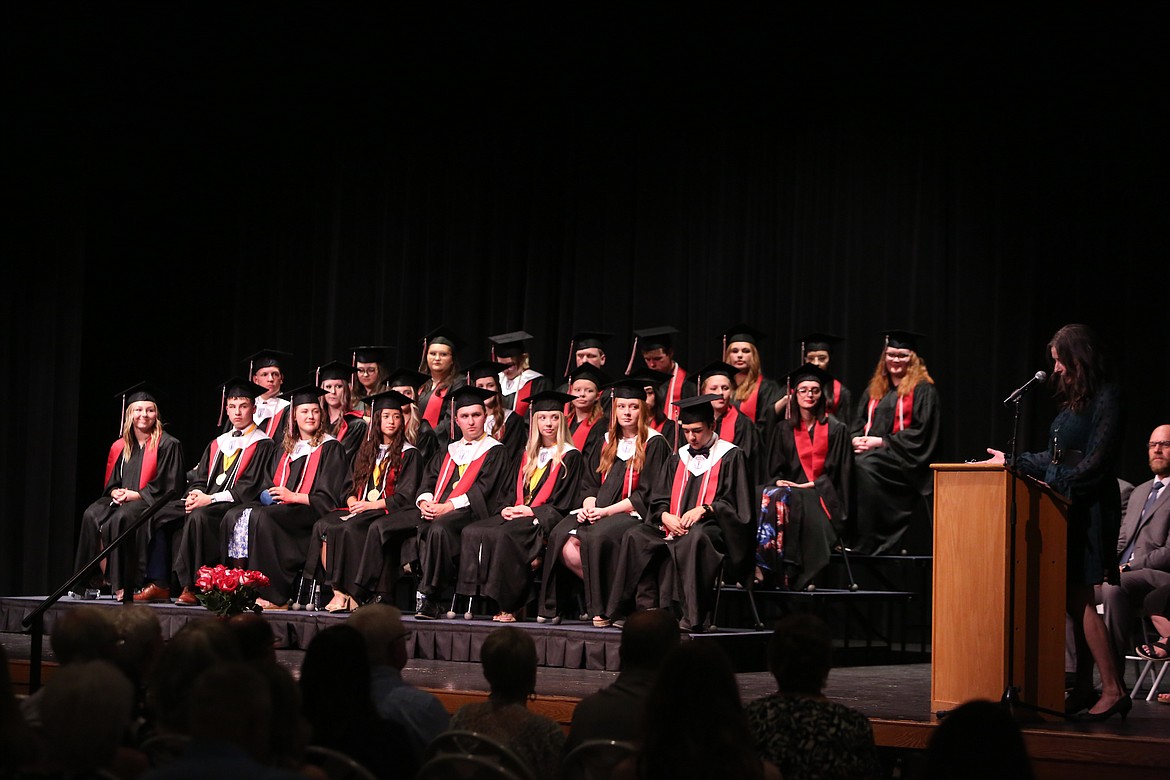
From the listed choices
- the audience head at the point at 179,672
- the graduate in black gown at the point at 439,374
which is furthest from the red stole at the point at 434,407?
the audience head at the point at 179,672

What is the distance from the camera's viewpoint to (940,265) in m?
9.77

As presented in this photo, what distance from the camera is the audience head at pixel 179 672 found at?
3.13 metres

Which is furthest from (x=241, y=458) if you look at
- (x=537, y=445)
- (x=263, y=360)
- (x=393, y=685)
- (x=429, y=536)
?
(x=393, y=685)

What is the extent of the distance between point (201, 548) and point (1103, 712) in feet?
20.2

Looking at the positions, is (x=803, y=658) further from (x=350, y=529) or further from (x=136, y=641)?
(x=350, y=529)

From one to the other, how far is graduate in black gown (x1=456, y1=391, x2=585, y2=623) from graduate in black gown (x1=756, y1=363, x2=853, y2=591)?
1.31m

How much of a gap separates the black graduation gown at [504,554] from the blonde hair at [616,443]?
434 mm

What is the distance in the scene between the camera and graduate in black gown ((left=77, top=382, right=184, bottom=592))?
9.77m

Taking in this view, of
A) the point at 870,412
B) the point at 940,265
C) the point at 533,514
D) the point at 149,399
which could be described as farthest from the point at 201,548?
the point at 940,265

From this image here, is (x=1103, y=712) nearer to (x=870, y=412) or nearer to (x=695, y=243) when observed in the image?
(x=870, y=412)

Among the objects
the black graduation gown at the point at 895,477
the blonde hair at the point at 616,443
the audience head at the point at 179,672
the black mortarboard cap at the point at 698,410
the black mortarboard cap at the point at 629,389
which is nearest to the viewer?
the audience head at the point at 179,672

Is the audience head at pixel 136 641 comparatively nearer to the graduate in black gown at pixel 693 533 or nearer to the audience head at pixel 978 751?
the audience head at pixel 978 751

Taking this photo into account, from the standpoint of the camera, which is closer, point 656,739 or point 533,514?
point 656,739

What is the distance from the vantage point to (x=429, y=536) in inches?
335
